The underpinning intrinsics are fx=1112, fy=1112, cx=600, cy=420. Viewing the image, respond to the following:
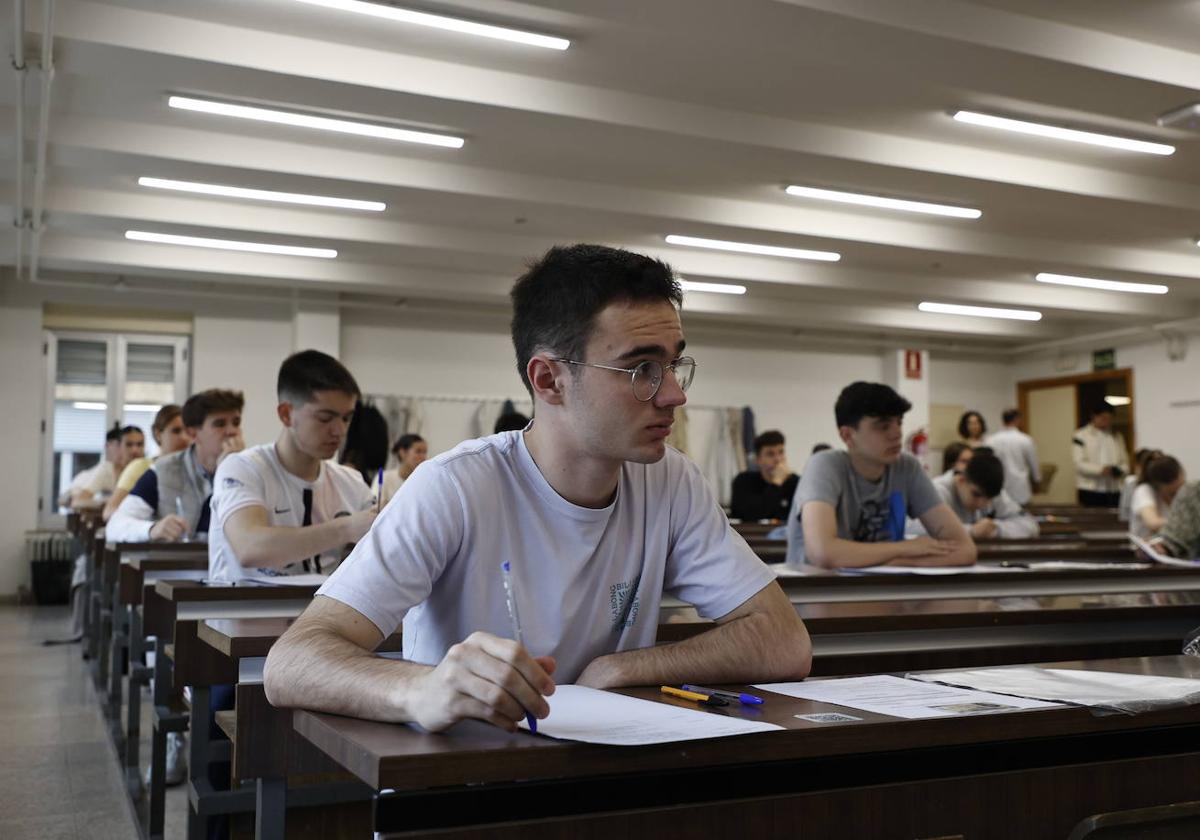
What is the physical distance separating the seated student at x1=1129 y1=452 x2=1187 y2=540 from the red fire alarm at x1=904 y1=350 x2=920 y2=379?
27.6 ft

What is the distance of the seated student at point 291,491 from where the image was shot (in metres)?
2.92

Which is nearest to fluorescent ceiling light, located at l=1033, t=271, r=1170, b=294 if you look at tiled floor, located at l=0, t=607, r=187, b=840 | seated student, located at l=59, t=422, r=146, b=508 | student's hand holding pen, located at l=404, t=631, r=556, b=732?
seated student, located at l=59, t=422, r=146, b=508

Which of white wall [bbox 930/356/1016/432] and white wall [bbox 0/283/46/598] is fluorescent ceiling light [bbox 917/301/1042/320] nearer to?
white wall [bbox 930/356/1016/432]

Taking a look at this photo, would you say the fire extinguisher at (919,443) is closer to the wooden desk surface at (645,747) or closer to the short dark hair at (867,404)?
the short dark hair at (867,404)

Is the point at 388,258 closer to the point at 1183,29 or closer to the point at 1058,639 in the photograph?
the point at 1183,29

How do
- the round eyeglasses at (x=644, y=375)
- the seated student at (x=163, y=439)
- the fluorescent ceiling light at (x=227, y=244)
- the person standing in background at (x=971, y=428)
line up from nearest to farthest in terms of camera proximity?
the round eyeglasses at (x=644, y=375) → the seated student at (x=163, y=439) → the fluorescent ceiling light at (x=227, y=244) → the person standing in background at (x=971, y=428)

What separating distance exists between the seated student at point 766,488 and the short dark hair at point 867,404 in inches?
157

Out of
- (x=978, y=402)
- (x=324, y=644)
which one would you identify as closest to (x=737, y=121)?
(x=324, y=644)

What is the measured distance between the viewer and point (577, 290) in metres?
1.54

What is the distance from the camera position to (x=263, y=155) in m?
7.29

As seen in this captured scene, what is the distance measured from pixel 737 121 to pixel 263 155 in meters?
3.09

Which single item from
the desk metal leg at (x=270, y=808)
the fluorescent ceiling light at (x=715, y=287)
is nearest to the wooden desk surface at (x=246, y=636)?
the desk metal leg at (x=270, y=808)

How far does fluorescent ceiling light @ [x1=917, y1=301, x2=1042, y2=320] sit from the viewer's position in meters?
12.7

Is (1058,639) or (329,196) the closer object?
(1058,639)
